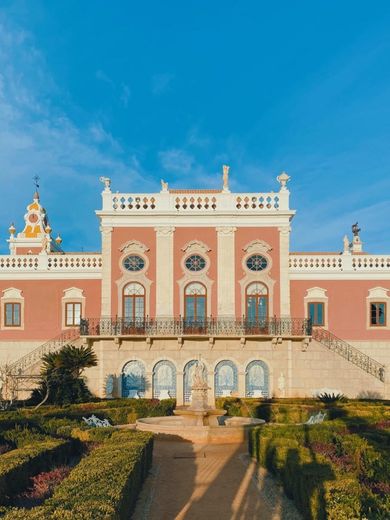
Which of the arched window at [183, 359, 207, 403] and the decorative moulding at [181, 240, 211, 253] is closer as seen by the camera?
the arched window at [183, 359, 207, 403]

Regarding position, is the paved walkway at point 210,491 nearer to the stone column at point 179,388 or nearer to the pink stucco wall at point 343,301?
the stone column at point 179,388

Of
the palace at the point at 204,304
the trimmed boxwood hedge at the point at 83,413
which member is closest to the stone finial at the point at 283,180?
the palace at the point at 204,304

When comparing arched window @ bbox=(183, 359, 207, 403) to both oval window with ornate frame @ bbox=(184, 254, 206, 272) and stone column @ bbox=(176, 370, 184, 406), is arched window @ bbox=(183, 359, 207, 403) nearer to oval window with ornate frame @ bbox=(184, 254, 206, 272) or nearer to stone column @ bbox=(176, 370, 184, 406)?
stone column @ bbox=(176, 370, 184, 406)

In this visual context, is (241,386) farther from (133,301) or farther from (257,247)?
(257,247)

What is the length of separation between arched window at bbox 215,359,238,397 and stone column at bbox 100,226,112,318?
6.10m

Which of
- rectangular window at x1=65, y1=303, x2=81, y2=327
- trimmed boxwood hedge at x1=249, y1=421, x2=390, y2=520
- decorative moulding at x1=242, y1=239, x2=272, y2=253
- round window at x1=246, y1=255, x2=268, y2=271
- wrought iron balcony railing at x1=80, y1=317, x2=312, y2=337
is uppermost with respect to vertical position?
decorative moulding at x1=242, y1=239, x2=272, y2=253

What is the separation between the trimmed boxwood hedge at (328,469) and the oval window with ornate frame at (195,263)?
1481 centimetres

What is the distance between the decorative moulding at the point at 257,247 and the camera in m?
31.4

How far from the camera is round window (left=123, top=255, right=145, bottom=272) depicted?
103 ft

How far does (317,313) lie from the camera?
1256 inches

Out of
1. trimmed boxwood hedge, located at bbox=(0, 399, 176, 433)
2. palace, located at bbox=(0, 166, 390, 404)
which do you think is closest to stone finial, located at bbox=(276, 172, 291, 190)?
palace, located at bbox=(0, 166, 390, 404)

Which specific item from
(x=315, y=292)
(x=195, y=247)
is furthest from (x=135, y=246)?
(x=315, y=292)

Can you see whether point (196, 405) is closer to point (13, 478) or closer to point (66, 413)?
point (66, 413)

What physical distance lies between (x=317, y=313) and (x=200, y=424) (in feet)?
42.9
